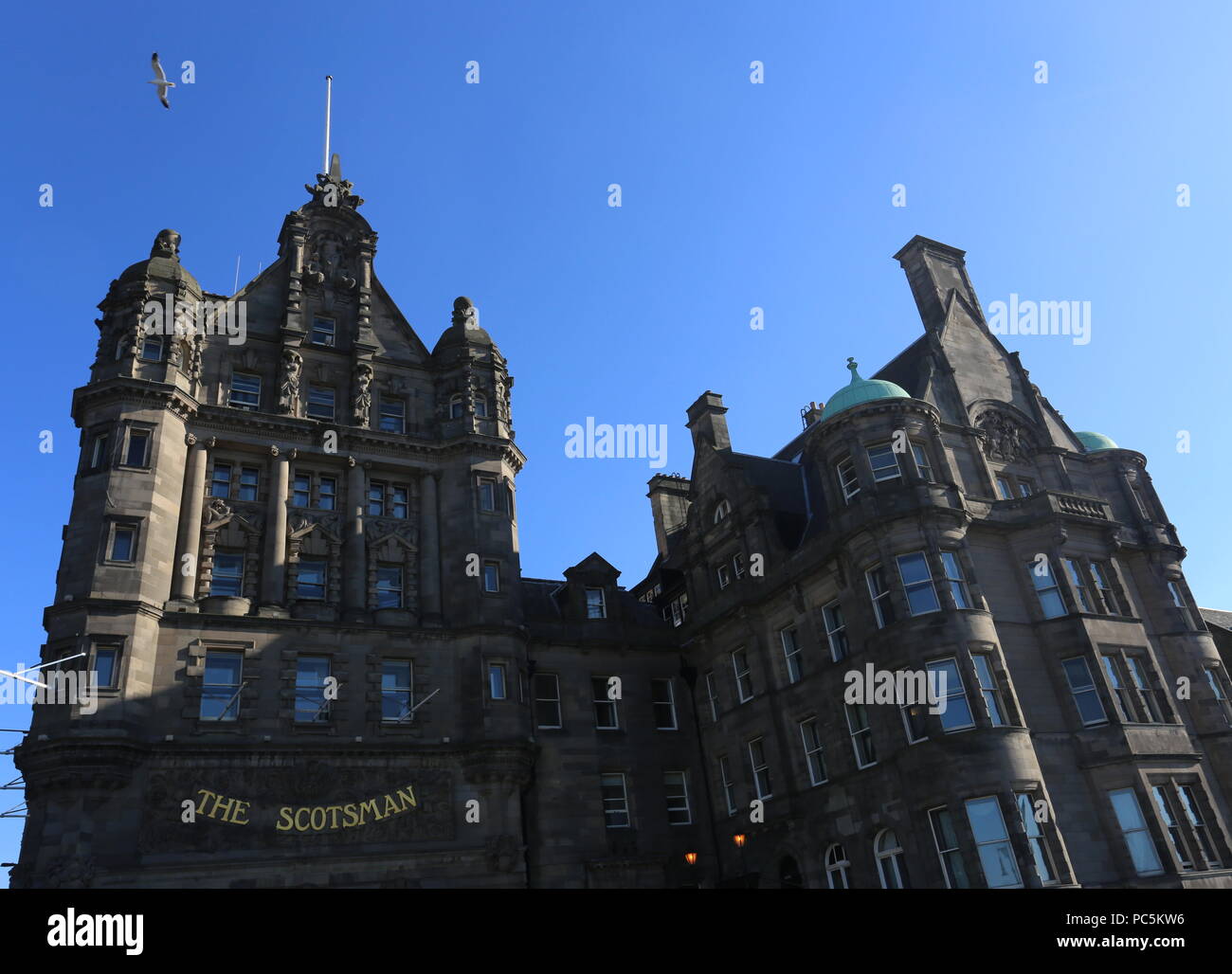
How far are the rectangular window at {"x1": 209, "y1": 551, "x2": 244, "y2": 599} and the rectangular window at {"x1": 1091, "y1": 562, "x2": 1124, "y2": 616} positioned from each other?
107 feet

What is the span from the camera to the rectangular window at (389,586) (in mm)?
35938

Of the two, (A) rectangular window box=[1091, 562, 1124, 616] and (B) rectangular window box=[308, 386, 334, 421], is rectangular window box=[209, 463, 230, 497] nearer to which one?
(B) rectangular window box=[308, 386, 334, 421]

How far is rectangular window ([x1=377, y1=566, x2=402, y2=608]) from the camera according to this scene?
35.9 metres

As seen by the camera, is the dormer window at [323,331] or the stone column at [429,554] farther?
the dormer window at [323,331]

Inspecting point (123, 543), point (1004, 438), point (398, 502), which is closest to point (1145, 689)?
point (1004, 438)

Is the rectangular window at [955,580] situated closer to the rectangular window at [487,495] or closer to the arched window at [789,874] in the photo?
the arched window at [789,874]

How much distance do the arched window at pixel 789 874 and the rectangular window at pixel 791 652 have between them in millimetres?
6716

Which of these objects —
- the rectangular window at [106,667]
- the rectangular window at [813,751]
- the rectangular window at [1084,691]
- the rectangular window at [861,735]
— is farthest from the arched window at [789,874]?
the rectangular window at [106,667]

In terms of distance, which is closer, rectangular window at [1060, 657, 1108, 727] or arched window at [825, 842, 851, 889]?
rectangular window at [1060, 657, 1108, 727]

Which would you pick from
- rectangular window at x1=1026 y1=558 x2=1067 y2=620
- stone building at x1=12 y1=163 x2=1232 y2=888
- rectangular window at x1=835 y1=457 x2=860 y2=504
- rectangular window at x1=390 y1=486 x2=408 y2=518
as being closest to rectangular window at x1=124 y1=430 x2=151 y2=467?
stone building at x1=12 y1=163 x2=1232 y2=888

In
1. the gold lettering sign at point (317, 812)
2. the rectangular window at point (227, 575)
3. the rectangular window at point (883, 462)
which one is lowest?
the gold lettering sign at point (317, 812)

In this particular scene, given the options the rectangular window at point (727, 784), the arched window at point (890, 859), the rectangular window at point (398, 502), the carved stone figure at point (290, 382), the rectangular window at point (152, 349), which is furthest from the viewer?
the rectangular window at point (398, 502)

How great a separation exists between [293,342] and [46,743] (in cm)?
1829

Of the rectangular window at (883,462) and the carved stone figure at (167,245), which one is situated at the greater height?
the carved stone figure at (167,245)
